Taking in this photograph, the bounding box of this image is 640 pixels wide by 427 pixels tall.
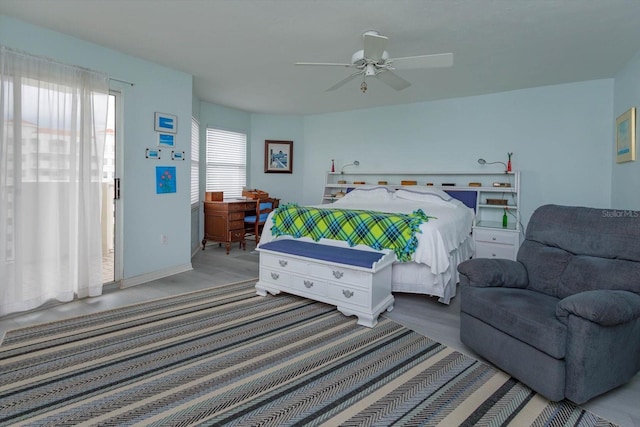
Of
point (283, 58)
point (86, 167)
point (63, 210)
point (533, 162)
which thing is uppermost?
point (283, 58)

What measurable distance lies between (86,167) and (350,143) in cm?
418

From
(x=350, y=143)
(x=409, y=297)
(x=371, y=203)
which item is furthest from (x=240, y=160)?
(x=409, y=297)

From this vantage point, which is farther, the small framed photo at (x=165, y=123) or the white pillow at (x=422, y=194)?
the white pillow at (x=422, y=194)

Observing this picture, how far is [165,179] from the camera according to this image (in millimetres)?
4199

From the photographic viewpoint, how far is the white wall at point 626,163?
137 inches

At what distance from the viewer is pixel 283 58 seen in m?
3.73

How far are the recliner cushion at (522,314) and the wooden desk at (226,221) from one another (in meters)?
4.05

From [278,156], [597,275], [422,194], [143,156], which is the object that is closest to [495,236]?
[422,194]

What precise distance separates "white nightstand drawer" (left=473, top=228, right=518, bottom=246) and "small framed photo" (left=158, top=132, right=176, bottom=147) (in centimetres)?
394

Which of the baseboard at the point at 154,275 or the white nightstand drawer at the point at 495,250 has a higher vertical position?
the white nightstand drawer at the point at 495,250

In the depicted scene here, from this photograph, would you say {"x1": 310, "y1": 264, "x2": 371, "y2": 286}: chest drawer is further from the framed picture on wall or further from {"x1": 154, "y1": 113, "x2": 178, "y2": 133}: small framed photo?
the framed picture on wall

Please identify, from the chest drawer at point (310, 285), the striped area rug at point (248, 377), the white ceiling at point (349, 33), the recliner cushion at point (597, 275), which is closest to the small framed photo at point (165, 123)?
the white ceiling at point (349, 33)

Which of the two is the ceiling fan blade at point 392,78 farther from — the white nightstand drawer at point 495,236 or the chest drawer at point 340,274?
the white nightstand drawer at point 495,236

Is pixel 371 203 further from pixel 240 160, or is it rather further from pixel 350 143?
pixel 240 160
